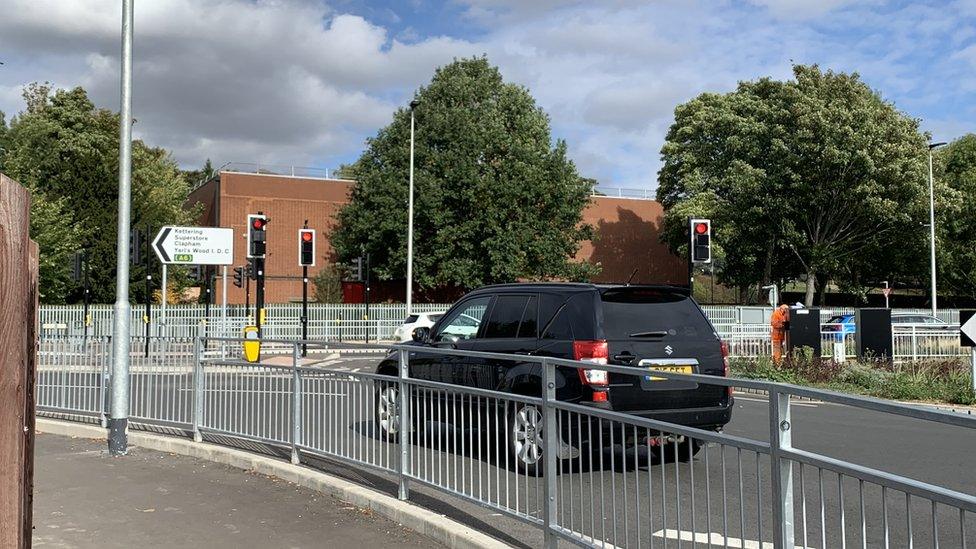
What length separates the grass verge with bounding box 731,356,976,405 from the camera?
1561 cm

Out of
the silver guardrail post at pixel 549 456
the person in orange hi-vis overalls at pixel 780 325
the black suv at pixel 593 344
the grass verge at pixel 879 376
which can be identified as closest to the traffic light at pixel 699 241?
the grass verge at pixel 879 376

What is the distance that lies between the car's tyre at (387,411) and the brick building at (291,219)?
144 feet

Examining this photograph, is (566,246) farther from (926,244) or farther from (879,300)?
(879,300)

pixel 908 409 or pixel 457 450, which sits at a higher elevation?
pixel 908 409

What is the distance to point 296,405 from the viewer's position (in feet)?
27.1

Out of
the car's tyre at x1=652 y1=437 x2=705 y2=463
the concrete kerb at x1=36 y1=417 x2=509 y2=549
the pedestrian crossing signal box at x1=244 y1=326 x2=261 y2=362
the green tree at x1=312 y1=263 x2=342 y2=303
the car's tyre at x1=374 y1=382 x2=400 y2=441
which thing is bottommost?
the concrete kerb at x1=36 y1=417 x2=509 y2=549

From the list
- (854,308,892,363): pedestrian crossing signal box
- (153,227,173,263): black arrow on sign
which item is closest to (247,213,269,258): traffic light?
(153,227,173,263): black arrow on sign

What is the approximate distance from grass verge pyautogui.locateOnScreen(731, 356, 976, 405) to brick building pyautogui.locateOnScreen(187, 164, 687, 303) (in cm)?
3404

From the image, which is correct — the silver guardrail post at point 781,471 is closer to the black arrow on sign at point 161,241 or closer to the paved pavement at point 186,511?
the paved pavement at point 186,511

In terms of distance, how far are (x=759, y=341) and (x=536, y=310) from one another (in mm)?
14626

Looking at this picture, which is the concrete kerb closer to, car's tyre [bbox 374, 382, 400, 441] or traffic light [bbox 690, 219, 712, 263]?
car's tyre [bbox 374, 382, 400, 441]

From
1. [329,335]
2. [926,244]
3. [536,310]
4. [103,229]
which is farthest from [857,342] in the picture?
[103,229]

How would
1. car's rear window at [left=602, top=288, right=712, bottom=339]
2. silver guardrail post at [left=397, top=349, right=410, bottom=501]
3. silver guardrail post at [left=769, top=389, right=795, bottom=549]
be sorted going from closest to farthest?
silver guardrail post at [left=769, top=389, right=795, bottom=549], silver guardrail post at [left=397, top=349, right=410, bottom=501], car's rear window at [left=602, top=288, right=712, bottom=339]

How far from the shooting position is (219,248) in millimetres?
24359
